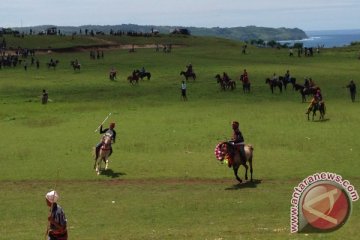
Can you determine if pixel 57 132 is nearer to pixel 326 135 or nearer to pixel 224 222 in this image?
pixel 326 135

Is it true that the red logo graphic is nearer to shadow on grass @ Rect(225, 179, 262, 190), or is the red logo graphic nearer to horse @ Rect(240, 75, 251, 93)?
shadow on grass @ Rect(225, 179, 262, 190)

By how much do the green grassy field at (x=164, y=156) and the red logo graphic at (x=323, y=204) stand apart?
2.29 feet

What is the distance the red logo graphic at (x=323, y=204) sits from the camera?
1301cm

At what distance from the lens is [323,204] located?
12969 millimetres

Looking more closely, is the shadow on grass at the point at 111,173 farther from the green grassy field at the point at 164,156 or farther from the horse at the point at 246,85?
the horse at the point at 246,85

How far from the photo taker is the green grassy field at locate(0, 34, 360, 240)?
1756 cm

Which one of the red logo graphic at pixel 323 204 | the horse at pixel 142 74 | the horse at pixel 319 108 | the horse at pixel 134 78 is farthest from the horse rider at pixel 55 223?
the horse at pixel 142 74

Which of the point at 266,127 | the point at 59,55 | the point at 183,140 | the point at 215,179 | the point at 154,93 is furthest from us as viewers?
the point at 59,55

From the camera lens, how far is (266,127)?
33469 mm

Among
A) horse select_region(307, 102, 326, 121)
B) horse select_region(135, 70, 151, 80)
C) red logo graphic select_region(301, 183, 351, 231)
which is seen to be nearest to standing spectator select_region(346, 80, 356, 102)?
horse select_region(307, 102, 326, 121)

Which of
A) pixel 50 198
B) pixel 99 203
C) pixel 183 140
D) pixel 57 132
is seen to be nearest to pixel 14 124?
pixel 57 132

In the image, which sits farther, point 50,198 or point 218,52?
point 218,52

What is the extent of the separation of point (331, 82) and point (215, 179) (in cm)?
3529

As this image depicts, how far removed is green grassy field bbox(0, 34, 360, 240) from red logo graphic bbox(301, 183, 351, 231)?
70 centimetres
